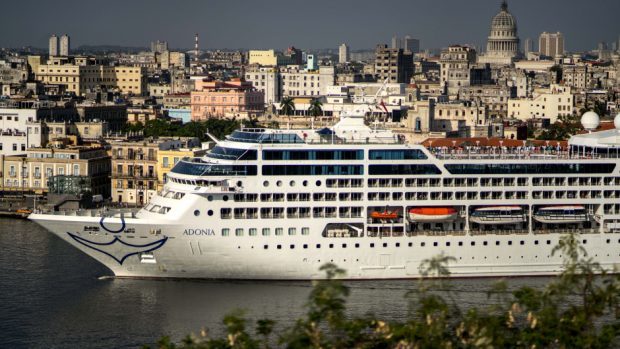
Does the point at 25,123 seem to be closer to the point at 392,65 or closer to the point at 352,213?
the point at 352,213

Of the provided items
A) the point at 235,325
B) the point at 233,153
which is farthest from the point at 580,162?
the point at 235,325

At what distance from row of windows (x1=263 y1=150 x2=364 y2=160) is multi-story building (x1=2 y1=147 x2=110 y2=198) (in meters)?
17.0

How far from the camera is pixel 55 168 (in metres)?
51.3

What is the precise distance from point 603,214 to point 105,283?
1228 cm

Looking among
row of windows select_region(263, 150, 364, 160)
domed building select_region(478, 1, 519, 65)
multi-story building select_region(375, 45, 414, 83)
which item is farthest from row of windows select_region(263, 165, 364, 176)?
domed building select_region(478, 1, 519, 65)

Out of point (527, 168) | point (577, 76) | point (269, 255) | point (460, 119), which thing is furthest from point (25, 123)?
point (577, 76)

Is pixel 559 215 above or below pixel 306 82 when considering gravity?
below

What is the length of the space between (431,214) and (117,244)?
7.52 m

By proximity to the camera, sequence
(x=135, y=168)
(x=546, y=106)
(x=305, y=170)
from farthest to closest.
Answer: (x=546, y=106)
(x=135, y=168)
(x=305, y=170)

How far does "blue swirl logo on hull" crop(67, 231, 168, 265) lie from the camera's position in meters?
33.8

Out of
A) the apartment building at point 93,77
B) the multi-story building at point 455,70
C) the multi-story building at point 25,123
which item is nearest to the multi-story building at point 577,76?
the multi-story building at point 455,70

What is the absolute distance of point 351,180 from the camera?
34656 mm

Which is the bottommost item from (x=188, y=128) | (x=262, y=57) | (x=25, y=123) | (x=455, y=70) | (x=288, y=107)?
(x=188, y=128)

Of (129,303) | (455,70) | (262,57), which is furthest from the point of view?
(262,57)
